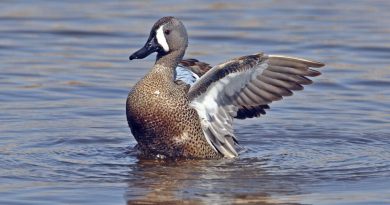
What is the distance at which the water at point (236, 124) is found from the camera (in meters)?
7.36

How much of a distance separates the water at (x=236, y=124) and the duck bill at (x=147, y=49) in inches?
26.9

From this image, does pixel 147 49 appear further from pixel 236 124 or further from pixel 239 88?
pixel 236 124

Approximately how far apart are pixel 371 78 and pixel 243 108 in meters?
2.85

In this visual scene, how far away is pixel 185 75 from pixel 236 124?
0.90 meters

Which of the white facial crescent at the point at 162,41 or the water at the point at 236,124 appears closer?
the water at the point at 236,124

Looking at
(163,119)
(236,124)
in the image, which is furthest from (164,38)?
(236,124)

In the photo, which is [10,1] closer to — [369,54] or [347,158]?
[369,54]

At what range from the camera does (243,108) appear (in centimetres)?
866

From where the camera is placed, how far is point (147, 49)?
27.9 ft

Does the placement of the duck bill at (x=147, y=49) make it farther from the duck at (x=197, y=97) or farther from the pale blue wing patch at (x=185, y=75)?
the pale blue wing patch at (x=185, y=75)

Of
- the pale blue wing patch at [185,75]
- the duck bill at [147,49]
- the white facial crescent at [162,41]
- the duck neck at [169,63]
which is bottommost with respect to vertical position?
the pale blue wing patch at [185,75]

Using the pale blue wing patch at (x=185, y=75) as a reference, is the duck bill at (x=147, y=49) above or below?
above

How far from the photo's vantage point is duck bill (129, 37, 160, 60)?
8.52 metres

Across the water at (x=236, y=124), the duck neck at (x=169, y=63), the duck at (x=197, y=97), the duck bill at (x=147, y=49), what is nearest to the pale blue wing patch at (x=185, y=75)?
the duck at (x=197, y=97)
